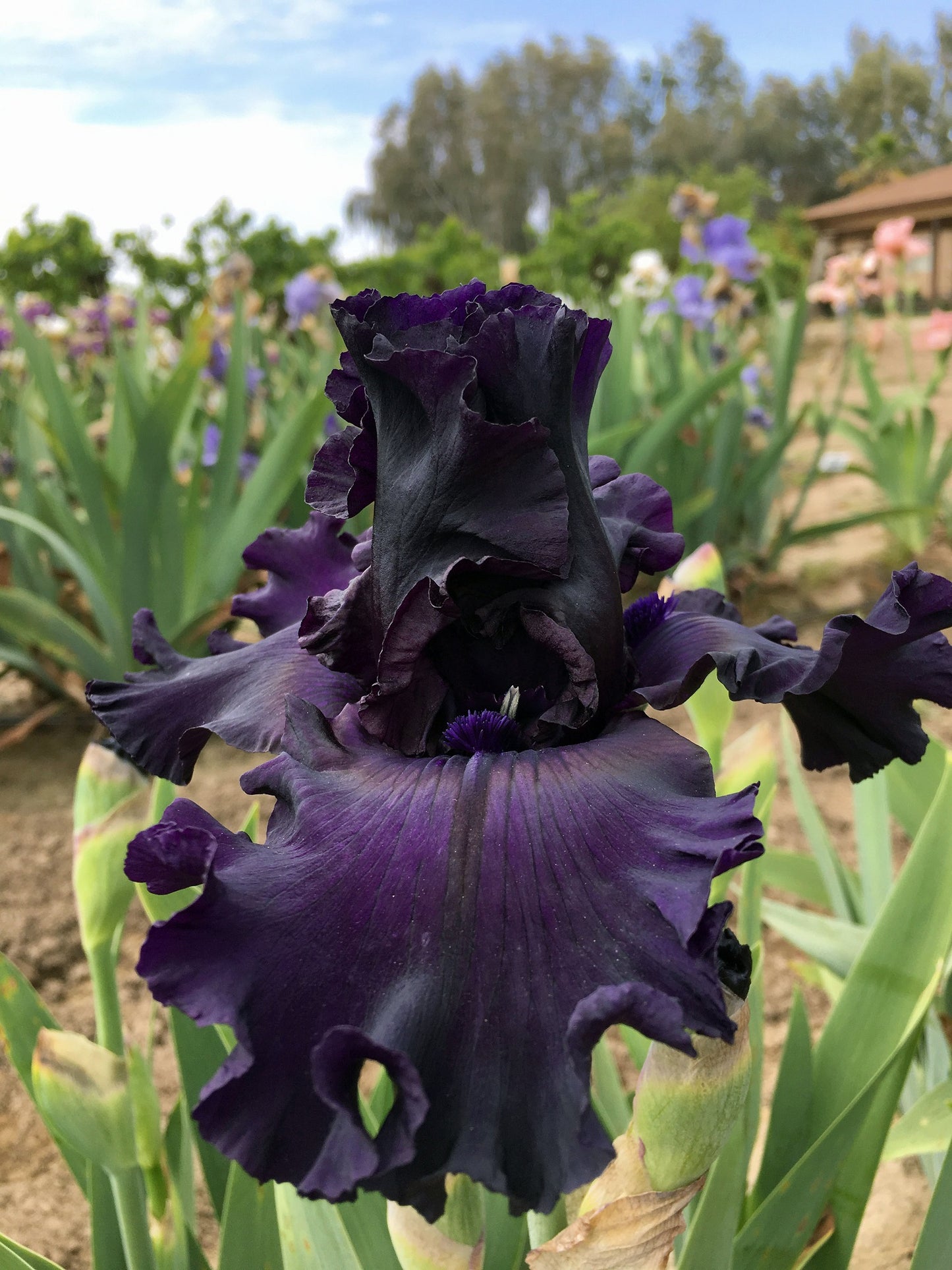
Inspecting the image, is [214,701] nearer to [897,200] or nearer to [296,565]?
[296,565]

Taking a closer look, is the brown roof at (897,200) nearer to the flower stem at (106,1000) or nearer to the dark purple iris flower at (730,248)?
the dark purple iris flower at (730,248)

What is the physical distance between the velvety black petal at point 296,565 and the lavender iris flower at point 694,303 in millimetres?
4666

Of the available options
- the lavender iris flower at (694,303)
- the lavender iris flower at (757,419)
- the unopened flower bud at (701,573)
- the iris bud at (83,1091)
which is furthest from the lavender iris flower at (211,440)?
the iris bud at (83,1091)

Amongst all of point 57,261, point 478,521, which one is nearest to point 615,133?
point 57,261

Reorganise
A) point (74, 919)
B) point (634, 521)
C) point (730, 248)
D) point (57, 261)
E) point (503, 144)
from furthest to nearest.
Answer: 1. point (503, 144)
2. point (57, 261)
3. point (730, 248)
4. point (74, 919)
5. point (634, 521)

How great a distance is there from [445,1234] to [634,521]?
53 centimetres

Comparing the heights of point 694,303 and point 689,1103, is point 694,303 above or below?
above

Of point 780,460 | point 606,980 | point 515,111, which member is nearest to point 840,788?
point 780,460

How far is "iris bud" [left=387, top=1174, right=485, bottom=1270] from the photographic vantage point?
24.7 inches

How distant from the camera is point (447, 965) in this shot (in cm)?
53

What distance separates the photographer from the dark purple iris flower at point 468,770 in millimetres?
503

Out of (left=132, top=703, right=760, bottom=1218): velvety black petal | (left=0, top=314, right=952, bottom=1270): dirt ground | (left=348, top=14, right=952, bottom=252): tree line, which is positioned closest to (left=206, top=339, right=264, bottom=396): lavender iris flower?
(left=0, top=314, right=952, bottom=1270): dirt ground

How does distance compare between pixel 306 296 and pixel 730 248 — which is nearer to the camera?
pixel 306 296

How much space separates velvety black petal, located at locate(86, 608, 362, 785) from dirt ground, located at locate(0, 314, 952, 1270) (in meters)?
0.52
